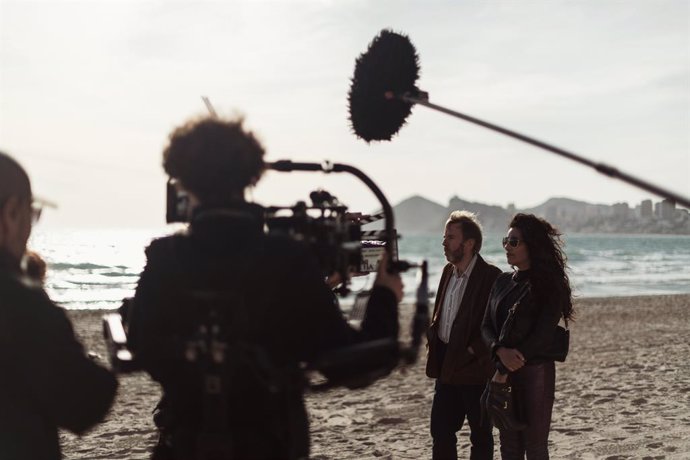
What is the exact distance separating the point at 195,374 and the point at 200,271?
0.31 meters

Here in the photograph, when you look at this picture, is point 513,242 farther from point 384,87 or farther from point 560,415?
point 560,415

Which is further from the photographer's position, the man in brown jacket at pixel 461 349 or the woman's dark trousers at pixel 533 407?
the man in brown jacket at pixel 461 349

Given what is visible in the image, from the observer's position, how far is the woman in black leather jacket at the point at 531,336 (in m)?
4.32

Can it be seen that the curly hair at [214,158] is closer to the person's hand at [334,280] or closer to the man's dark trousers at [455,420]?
the person's hand at [334,280]

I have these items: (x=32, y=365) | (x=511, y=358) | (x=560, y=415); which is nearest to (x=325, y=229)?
(x=32, y=365)

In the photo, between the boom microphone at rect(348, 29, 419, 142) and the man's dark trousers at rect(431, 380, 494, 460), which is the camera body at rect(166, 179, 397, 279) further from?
the man's dark trousers at rect(431, 380, 494, 460)

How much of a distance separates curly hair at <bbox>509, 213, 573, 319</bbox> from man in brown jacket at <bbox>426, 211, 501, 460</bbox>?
1.43 feet

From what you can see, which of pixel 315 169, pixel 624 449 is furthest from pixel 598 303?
pixel 315 169

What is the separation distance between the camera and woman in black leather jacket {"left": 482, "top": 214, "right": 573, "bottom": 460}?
14.2 feet

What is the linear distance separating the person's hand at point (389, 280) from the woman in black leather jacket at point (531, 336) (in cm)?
225

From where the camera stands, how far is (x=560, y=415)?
25.3 feet

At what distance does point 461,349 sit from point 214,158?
2.97 metres

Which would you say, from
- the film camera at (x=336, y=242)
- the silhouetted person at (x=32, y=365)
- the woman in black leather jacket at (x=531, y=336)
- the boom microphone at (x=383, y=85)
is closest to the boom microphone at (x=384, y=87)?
the boom microphone at (x=383, y=85)

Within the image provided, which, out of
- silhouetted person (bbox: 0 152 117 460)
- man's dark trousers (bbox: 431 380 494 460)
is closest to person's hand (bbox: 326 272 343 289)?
silhouetted person (bbox: 0 152 117 460)
